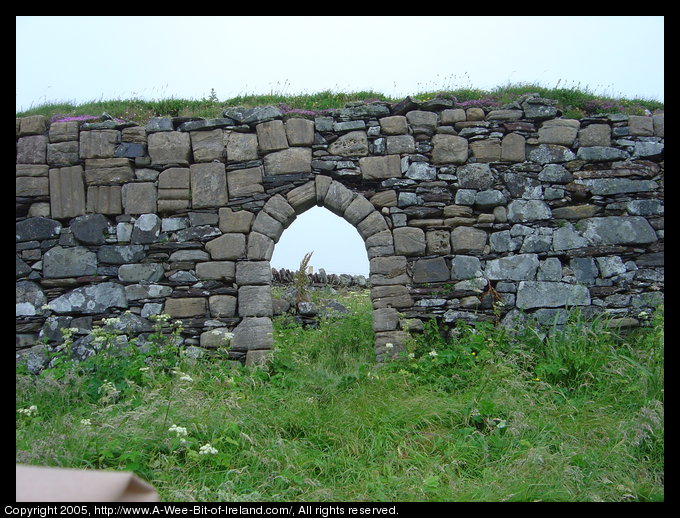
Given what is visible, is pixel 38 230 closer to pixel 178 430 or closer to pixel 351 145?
pixel 351 145

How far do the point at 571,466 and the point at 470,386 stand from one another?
5.39ft

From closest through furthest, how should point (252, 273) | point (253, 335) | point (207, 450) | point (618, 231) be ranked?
point (207, 450) → point (253, 335) → point (252, 273) → point (618, 231)

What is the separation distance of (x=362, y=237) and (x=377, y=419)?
275 cm

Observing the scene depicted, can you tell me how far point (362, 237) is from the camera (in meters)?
7.05

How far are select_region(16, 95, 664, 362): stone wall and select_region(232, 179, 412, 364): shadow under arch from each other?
18mm

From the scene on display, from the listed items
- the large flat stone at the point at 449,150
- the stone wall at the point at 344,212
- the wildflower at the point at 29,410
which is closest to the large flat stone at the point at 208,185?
the stone wall at the point at 344,212

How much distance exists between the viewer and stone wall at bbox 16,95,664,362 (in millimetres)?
6879

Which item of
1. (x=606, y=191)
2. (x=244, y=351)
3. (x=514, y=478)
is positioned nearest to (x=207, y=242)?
(x=244, y=351)

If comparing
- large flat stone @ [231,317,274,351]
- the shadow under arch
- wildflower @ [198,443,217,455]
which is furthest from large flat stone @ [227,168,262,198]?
wildflower @ [198,443,217,455]

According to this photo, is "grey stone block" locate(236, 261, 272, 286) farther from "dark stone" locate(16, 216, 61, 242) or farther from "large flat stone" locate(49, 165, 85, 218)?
"dark stone" locate(16, 216, 61, 242)

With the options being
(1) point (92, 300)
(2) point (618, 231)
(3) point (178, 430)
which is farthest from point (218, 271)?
(2) point (618, 231)

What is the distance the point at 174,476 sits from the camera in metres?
3.99

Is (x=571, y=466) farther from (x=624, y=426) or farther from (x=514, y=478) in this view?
(x=624, y=426)

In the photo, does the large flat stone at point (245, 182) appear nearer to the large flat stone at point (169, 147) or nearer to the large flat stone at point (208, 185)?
the large flat stone at point (208, 185)
